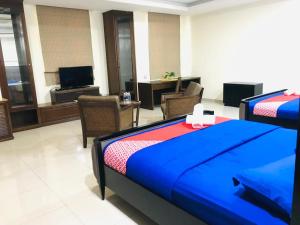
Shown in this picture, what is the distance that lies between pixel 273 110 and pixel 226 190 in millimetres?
2291

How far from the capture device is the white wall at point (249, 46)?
5383mm

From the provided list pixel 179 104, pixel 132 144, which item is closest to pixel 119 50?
pixel 179 104

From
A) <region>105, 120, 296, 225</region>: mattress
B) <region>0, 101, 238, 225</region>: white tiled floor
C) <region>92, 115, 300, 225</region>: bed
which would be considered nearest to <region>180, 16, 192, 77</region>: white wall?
<region>0, 101, 238, 225</region>: white tiled floor

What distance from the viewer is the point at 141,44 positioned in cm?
645

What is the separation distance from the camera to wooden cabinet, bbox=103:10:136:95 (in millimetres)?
5758

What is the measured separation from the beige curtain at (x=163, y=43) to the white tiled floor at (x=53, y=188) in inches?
137

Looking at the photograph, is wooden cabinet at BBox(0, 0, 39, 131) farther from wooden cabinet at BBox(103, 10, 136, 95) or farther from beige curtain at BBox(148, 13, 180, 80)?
beige curtain at BBox(148, 13, 180, 80)

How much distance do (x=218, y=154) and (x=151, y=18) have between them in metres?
5.49

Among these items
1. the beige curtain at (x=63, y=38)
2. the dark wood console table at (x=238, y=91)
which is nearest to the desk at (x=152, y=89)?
the dark wood console table at (x=238, y=91)

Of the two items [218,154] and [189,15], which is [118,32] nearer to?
[189,15]

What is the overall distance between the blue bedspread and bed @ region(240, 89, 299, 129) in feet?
3.09

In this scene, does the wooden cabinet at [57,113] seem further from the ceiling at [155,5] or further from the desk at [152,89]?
the ceiling at [155,5]

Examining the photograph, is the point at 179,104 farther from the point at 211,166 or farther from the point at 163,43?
the point at 163,43

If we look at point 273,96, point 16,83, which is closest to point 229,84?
point 273,96
